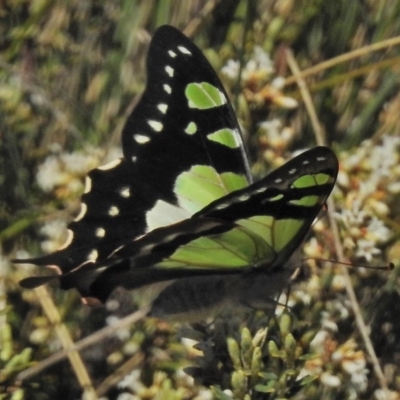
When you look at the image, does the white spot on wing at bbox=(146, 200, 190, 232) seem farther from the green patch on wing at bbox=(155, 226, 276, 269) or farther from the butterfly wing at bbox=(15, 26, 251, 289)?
the green patch on wing at bbox=(155, 226, 276, 269)

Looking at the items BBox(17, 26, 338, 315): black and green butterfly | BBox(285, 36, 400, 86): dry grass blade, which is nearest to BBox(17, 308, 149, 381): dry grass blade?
BBox(17, 26, 338, 315): black and green butterfly

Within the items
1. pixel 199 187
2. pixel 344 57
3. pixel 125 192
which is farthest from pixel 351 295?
pixel 344 57

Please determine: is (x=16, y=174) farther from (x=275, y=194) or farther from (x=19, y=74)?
(x=275, y=194)

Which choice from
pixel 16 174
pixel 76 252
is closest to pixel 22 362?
pixel 76 252

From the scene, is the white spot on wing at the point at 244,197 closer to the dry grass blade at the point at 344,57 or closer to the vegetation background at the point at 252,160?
the vegetation background at the point at 252,160

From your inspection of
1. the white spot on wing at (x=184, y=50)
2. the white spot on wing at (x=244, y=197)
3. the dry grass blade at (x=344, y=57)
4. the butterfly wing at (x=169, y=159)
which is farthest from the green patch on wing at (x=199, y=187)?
the dry grass blade at (x=344, y=57)

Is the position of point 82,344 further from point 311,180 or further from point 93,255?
point 311,180
